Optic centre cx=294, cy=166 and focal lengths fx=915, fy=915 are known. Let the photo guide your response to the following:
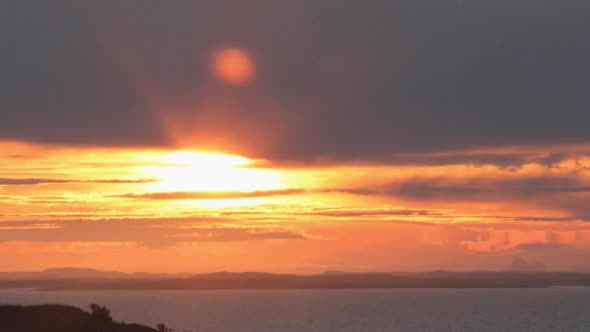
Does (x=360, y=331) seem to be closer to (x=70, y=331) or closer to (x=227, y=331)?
(x=227, y=331)

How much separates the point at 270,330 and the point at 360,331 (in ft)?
60.0

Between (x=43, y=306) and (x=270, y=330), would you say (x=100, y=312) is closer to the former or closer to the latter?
(x=43, y=306)

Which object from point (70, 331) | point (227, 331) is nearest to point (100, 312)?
point (70, 331)

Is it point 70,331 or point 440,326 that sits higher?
point 440,326

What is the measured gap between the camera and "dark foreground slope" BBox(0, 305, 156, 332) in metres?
76.8

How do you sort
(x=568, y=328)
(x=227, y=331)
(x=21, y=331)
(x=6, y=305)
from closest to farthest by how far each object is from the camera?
1. (x=21, y=331)
2. (x=6, y=305)
3. (x=227, y=331)
4. (x=568, y=328)

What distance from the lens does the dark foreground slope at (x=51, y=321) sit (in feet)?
252

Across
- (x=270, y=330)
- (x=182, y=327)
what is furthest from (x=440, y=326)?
(x=182, y=327)

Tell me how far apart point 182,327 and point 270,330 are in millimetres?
17734

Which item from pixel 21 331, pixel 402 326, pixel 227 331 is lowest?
pixel 21 331

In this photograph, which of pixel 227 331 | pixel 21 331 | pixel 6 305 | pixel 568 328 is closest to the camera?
pixel 21 331

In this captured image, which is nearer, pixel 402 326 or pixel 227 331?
pixel 227 331

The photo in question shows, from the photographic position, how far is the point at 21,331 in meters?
75.9

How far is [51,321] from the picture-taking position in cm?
7969
